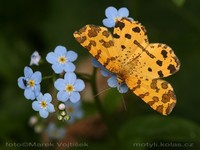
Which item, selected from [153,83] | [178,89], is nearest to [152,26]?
[178,89]

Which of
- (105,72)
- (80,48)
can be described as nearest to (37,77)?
(105,72)

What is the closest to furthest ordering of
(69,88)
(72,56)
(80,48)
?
1. (69,88)
2. (72,56)
3. (80,48)

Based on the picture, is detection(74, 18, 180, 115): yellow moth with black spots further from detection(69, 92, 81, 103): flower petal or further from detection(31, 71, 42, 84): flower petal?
detection(31, 71, 42, 84): flower petal

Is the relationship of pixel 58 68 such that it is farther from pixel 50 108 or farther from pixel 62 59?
pixel 50 108

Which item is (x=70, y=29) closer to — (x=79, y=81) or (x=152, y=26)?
(x=152, y=26)

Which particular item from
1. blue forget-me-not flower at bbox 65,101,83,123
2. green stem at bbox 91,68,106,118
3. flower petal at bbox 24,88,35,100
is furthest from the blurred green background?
flower petal at bbox 24,88,35,100
